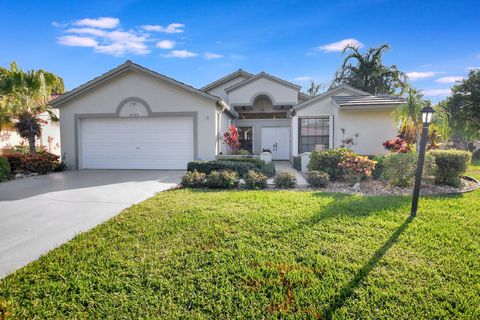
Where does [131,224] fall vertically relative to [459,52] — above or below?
below

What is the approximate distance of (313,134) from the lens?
15.4m

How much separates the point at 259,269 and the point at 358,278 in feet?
4.24

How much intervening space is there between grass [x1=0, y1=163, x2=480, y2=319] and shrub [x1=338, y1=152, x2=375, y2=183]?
125 inches

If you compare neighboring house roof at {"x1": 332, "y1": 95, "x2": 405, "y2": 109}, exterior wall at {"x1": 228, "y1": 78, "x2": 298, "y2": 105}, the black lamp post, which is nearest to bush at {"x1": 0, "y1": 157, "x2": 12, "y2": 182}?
exterior wall at {"x1": 228, "y1": 78, "x2": 298, "y2": 105}

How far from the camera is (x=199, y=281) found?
126 inches

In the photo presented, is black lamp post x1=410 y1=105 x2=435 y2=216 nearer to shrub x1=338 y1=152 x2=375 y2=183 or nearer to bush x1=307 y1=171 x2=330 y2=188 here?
shrub x1=338 y1=152 x2=375 y2=183

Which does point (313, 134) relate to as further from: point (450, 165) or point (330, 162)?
point (450, 165)

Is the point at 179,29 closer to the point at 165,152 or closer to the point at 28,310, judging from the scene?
the point at 165,152

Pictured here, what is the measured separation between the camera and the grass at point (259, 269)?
2.76 meters

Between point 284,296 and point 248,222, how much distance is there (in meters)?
2.13

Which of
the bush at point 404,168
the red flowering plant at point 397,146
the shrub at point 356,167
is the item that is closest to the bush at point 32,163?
the shrub at point 356,167

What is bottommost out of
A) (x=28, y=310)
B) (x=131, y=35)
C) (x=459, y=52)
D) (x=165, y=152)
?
(x=28, y=310)

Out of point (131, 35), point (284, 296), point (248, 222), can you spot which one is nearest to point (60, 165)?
point (131, 35)

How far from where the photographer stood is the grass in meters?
2.76
